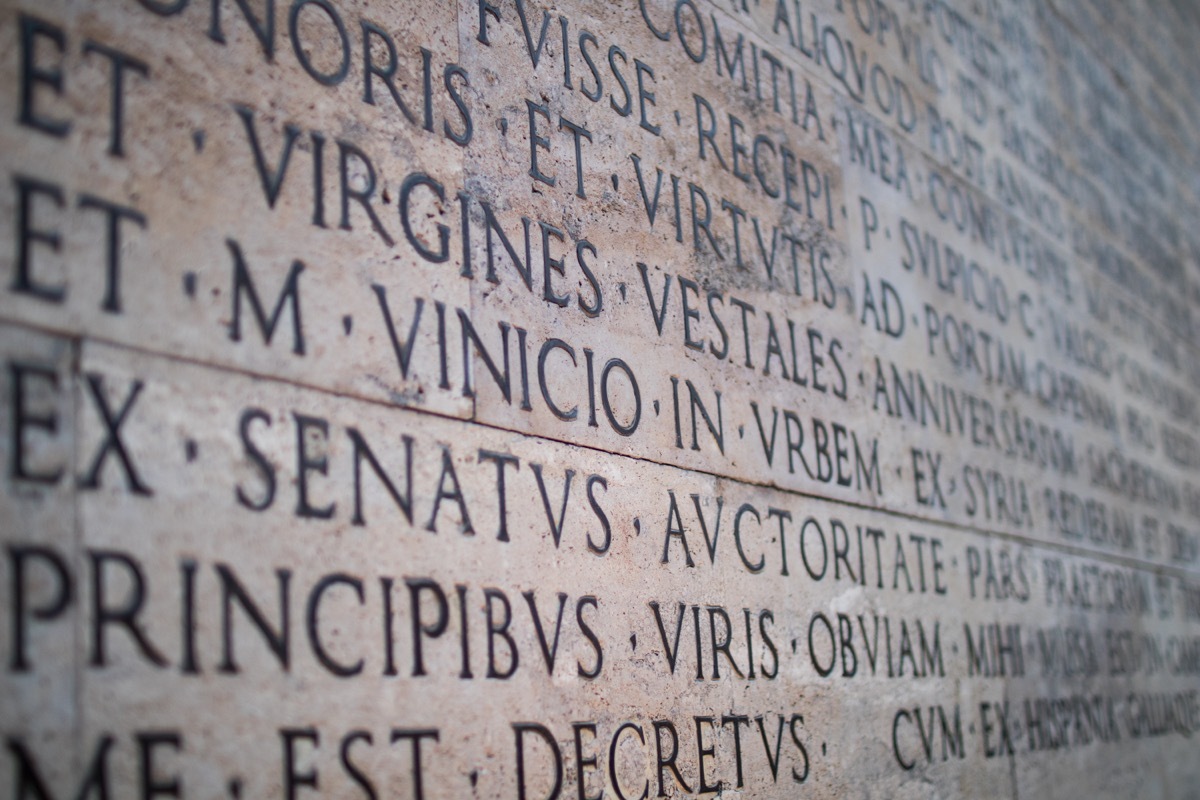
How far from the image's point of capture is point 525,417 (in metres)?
3.12

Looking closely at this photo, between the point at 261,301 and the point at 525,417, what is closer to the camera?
the point at 261,301

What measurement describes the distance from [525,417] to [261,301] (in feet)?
2.72

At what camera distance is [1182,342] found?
851cm

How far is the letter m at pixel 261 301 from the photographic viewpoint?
2496mm

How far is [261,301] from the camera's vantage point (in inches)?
101

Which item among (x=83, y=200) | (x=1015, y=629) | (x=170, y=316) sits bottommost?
(x=1015, y=629)

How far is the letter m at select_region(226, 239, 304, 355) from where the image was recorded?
2496 millimetres

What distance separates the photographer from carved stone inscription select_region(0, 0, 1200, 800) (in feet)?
7.34

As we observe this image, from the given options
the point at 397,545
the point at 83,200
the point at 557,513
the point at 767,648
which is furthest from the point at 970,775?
the point at 83,200

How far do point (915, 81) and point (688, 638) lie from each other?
11.2 ft

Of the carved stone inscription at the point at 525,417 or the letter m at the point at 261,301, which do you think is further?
the letter m at the point at 261,301

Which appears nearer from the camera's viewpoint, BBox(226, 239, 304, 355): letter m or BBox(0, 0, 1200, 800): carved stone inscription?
BBox(0, 0, 1200, 800): carved stone inscription

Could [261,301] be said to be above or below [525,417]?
above

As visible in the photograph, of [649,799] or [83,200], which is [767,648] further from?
[83,200]
